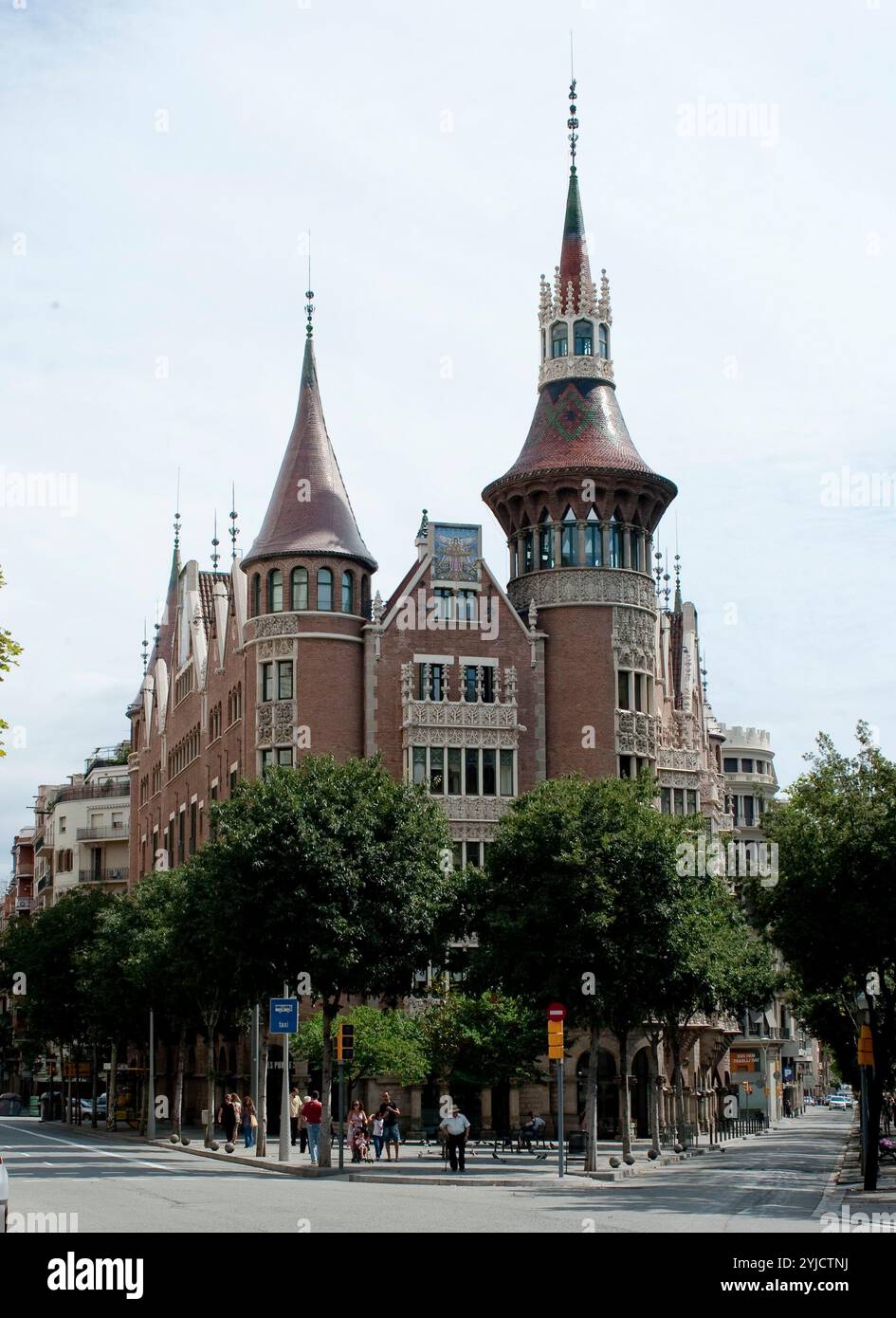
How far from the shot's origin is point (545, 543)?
71062 millimetres

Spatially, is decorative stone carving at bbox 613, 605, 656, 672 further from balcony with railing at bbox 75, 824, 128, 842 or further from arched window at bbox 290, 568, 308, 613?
balcony with railing at bbox 75, 824, 128, 842

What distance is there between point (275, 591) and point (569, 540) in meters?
11.6

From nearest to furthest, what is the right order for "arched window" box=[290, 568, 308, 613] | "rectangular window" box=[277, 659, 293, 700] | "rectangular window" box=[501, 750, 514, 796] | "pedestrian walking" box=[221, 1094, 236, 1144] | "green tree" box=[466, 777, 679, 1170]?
"green tree" box=[466, 777, 679, 1170] → "pedestrian walking" box=[221, 1094, 236, 1144] → "rectangular window" box=[277, 659, 293, 700] → "arched window" box=[290, 568, 308, 613] → "rectangular window" box=[501, 750, 514, 796]

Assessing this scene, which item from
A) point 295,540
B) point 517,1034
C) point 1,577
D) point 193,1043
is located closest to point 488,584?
point 295,540

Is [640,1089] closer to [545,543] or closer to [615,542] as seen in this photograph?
[615,542]

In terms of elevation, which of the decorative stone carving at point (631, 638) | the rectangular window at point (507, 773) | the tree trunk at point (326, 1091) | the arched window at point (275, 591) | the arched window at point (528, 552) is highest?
the arched window at point (528, 552)

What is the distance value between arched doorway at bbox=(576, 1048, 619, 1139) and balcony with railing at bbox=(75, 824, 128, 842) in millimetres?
55894

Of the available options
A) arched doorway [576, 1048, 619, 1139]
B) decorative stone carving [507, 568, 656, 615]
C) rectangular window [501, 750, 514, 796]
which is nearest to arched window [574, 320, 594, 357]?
decorative stone carving [507, 568, 656, 615]

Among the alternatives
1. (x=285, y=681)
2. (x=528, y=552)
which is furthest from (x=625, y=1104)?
(x=528, y=552)

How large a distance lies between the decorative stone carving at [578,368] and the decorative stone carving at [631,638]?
31.6 feet

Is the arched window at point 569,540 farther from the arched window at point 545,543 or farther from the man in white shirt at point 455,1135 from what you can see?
the man in white shirt at point 455,1135

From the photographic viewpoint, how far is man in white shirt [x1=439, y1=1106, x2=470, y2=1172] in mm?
41469

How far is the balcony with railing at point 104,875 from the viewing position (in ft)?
387

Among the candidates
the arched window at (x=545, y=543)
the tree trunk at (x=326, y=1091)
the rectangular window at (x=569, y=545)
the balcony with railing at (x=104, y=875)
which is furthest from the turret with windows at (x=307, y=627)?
the balcony with railing at (x=104, y=875)
